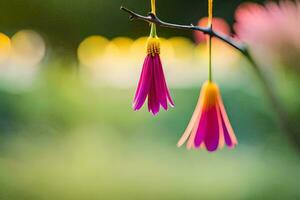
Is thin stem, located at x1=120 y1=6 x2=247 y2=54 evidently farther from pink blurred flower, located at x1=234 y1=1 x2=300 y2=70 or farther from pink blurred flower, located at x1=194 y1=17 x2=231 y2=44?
pink blurred flower, located at x1=194 y1=17 x2=231 y2=44

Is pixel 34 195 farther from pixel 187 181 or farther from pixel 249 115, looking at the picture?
pixel 249 115

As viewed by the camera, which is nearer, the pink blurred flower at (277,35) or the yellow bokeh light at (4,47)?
the pink blurred flower at (277,35)

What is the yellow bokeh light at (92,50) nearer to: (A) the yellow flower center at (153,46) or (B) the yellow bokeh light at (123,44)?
(B) the yellow bokeh light at (123,44)

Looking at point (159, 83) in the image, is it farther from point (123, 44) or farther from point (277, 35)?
point (123, 44)

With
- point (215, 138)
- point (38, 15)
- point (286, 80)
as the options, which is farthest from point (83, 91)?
point (215, 138)

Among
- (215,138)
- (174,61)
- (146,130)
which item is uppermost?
(174,61)

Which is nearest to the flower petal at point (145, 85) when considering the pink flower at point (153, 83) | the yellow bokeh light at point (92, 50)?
the pink flower at point (153, 83)
